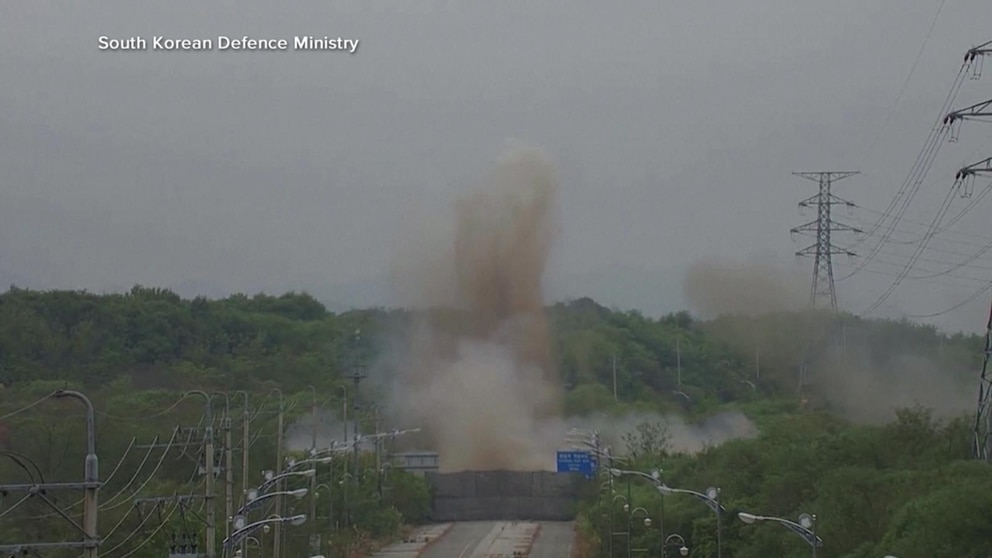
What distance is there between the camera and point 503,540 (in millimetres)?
73438

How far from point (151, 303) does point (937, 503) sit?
79.5 meters

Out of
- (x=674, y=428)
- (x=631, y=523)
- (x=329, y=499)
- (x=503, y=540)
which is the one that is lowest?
(x=503, y=540)

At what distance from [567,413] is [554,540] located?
1736cm

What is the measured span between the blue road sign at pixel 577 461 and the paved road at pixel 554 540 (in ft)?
11.7

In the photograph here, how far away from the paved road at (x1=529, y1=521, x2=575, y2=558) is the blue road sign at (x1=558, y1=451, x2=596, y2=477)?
11.7 feet

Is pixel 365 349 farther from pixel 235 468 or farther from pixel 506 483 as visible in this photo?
pixel 235 468

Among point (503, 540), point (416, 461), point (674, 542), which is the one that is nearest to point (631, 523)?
point (674, 542)

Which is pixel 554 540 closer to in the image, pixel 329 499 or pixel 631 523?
pixel 631 523

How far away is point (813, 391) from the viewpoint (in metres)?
73.0

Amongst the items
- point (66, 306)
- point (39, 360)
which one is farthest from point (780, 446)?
point (66, 306)

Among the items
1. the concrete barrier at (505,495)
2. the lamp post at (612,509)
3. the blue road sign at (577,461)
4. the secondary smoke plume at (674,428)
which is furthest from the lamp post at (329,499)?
the secondary smoke plume at (674,428)

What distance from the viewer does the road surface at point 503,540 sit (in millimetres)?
66512

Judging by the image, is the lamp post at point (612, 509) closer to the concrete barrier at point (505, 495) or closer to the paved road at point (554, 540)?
the paved road at point (554, 540)

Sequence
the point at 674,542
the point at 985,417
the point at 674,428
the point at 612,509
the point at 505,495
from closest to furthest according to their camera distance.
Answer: the point at 985,417 → the point at 674,542 → the point at 612,509 → the point at 505,495 → the point at 674,428
